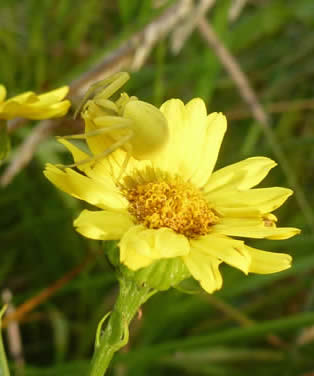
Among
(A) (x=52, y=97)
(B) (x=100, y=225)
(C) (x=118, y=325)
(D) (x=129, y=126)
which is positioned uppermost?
(A) (x=52, y=97)

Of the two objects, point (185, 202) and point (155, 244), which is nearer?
point (155, 244)

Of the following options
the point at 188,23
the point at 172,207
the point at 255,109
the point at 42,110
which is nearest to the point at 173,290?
the point at 255,109

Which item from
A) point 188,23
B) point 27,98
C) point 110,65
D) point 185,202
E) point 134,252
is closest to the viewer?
point 134,252

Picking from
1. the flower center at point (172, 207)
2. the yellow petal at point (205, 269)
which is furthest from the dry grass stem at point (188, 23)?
the yellow petal at point (205, 269)

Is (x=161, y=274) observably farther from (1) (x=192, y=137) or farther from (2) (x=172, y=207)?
(1) (x=192, y=137)

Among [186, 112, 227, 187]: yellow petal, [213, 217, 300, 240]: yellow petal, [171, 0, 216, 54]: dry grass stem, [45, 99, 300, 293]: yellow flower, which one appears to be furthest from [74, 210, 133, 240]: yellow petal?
[171, 0, 216, 54]: dry grass stem

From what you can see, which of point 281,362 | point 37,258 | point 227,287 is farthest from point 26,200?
→ point 281,362

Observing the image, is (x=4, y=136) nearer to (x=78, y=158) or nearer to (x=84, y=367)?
(x=78, y=158)
